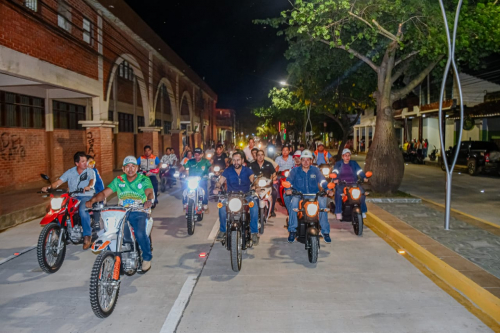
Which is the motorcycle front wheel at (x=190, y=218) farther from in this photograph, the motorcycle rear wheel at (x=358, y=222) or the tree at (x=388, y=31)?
the tree at (x=388, y=31)

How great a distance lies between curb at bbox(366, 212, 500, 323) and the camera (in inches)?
210

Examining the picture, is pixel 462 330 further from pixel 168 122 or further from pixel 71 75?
pixel 168 122

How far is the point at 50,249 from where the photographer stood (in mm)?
6777

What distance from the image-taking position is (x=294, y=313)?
5.24 metres

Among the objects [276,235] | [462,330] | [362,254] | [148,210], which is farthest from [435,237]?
[148,210]

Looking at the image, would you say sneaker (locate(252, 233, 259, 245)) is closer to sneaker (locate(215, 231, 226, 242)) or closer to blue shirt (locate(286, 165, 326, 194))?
sneaker (locate(215, 231, 226, 242))

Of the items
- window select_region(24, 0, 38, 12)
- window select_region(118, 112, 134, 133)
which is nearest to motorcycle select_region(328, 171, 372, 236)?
window select_region(24, 0, 38, 12)

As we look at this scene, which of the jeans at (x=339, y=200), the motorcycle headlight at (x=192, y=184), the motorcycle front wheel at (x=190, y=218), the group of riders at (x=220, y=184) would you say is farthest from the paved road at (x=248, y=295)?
the motorcycle headlight at (x=192, y=184)

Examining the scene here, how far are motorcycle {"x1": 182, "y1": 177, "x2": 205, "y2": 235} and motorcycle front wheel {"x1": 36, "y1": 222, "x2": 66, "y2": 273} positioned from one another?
2992 mm

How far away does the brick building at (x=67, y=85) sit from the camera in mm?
13094

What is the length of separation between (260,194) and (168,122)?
3143 centimetres

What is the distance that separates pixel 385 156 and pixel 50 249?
35.0 ft

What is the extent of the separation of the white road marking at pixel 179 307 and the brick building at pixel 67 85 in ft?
26.7

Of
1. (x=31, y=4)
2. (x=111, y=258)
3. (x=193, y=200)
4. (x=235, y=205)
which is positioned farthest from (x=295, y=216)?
(x=31, y=4)
